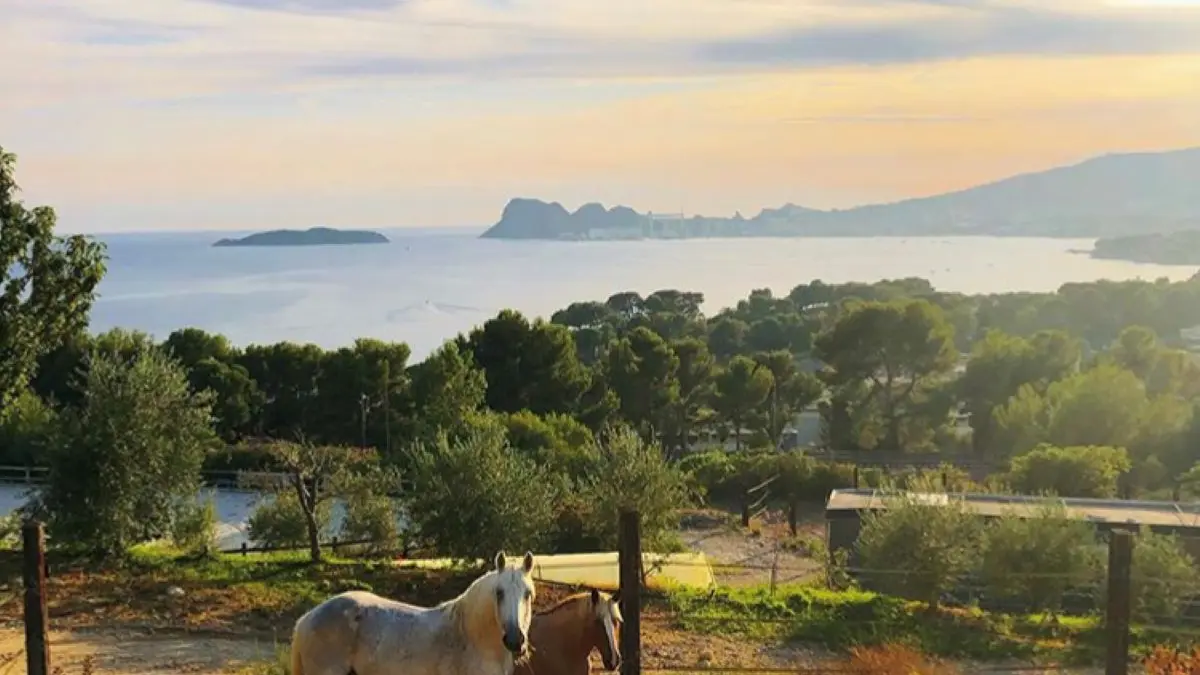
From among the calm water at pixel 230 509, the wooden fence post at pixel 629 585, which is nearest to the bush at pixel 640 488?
the wooden fence post at pixel 629 585

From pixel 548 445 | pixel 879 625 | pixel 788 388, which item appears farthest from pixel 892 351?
pixel 879 625

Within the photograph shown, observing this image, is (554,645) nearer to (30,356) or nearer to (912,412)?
(30,356)

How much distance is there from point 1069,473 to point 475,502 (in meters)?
16.8

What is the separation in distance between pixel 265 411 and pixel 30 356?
64.6 feet

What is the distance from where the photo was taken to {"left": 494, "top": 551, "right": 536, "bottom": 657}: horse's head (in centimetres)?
473

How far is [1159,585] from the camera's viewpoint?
13148 mm

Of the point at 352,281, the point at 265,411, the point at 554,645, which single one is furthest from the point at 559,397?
the point at 352,281

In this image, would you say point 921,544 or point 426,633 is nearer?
point 426,633

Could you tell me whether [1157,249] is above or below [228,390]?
above

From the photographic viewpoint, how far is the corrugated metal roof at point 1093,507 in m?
17.6

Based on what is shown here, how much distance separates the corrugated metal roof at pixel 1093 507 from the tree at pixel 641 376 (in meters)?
Answer: 14.9

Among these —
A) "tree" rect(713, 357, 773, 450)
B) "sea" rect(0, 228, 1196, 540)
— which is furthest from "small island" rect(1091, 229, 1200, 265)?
"tree" rect(713, 357, 773, 450)

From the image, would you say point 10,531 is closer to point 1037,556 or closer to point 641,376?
point 1037,556

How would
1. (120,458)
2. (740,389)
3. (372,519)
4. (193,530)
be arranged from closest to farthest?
(120,458)
(193,530)
(372,519)
(740,389)
